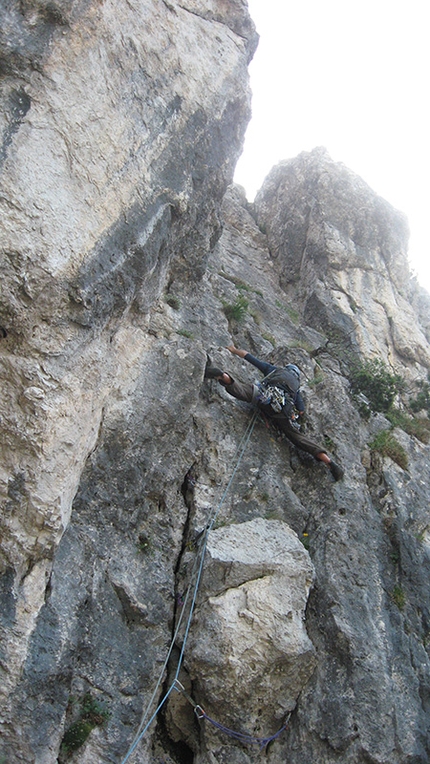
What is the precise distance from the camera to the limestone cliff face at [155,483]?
6711mm

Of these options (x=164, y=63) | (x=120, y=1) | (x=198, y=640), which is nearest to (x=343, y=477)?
(x=198, y=640)

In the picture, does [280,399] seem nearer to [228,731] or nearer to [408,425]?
[408,425]

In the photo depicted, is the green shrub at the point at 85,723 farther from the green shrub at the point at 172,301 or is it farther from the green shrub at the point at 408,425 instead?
the green shrub at the point at 408,425

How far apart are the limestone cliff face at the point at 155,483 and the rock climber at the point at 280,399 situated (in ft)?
0.88

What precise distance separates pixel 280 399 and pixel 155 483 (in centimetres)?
273

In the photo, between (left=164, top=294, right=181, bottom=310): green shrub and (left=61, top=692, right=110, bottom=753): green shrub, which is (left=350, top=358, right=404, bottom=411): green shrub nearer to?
(left=164, top=294, right=181, bottom=310): green shrub

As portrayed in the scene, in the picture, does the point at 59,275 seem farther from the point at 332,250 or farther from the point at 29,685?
the point at 332,250

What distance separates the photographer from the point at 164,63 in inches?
358

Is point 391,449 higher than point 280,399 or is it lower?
higher

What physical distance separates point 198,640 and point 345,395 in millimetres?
5665

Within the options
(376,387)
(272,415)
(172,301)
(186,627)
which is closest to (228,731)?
(186,627)

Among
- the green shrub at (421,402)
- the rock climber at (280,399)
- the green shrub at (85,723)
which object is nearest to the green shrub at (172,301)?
the rock climber at (280,399)

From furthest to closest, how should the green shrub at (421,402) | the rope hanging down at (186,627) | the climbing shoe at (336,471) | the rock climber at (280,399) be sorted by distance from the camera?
the green shrub at (421,402), the rock climber at (280,399), the climbing shoe at (336,471), the rope hanging down at (186,627)

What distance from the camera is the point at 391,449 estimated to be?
10.9 meters
